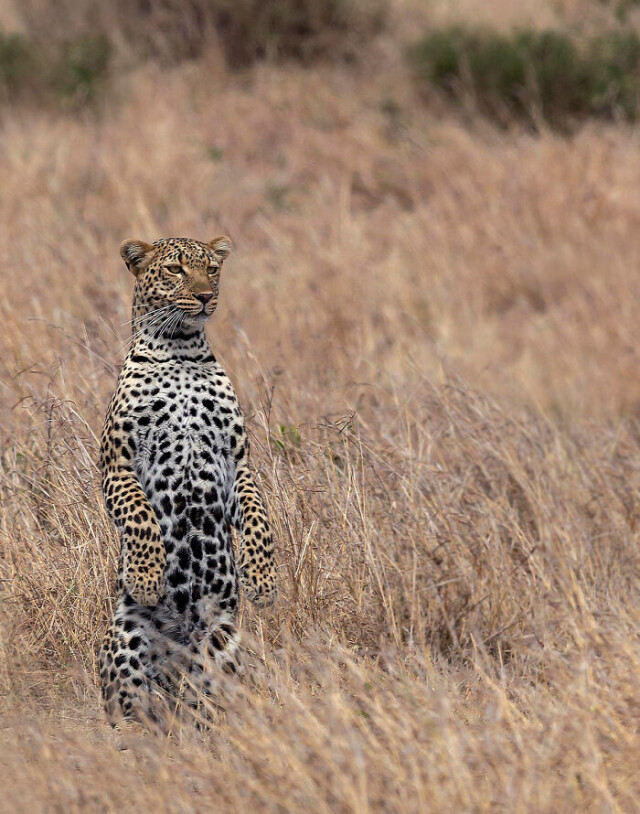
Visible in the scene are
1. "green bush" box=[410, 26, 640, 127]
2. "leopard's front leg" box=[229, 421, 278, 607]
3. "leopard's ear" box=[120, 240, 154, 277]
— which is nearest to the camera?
"leopard's front leg" box=[229, 421, 278, 607]

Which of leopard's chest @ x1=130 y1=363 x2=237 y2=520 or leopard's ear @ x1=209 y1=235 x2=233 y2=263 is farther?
leopard's ear @ x1=209 y1=235 x2=233 y2=263

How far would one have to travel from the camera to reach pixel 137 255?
12.7 feet

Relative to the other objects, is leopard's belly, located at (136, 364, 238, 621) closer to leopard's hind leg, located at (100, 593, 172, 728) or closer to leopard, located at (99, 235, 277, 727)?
leopard, located at (99, 235, 277, 727)

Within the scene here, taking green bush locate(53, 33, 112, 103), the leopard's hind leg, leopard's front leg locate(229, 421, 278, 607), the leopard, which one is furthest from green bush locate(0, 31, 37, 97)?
the leopard's hind leg

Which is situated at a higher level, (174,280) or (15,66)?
(15,66)

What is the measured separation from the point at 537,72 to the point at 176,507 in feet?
37.0

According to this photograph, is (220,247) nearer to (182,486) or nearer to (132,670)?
(182,486)

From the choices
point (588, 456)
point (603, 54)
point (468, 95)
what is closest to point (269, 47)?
point (468, 95)

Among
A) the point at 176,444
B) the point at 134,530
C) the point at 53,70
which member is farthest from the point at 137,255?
the point at 53,70

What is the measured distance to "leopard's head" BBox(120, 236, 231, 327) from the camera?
12.2 ft

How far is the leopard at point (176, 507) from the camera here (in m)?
3.69

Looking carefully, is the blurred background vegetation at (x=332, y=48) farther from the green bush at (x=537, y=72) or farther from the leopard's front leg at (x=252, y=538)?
the leopard's front leg at (x=252, y=538)

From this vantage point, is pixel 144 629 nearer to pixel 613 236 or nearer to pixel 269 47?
pixel 613 236

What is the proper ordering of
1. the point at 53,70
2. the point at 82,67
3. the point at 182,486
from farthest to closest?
the point at 53,70 → the point at 82,67 → the point at 182,486
